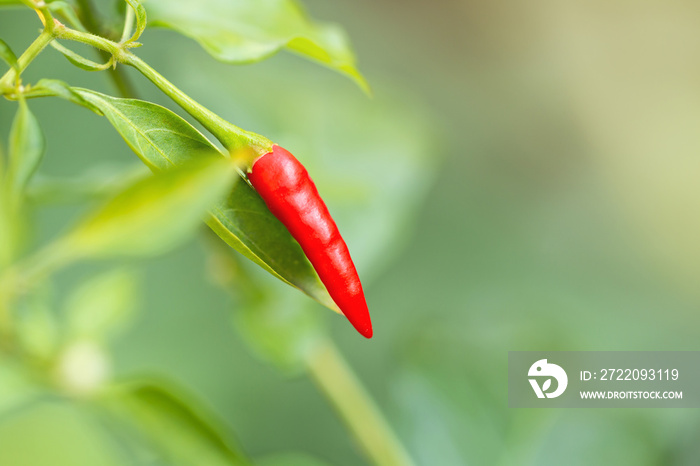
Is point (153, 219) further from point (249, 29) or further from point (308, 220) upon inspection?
point (249, 29)

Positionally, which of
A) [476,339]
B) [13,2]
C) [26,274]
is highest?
[13,2]

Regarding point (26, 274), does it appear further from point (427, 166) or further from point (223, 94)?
point (427, 166)

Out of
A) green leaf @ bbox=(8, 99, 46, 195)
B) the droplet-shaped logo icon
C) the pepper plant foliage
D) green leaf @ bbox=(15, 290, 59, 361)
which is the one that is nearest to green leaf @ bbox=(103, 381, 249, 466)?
the pepper plant foliage

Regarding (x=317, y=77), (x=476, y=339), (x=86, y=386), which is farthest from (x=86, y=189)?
(x=317, y=77)

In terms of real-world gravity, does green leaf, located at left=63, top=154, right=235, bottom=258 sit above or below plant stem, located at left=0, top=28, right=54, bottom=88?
below

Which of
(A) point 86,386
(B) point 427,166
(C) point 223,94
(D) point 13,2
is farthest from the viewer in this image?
(B) point 427,166

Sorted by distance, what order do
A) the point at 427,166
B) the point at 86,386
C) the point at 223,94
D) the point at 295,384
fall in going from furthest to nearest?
the point at 295,384
the point at 427,166
the point at 223,94
the point at 86,386

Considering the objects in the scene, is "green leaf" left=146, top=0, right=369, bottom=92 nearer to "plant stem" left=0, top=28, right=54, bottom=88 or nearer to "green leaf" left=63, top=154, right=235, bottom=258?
"plant stem" left=0, top=28, right=54, bottom=88

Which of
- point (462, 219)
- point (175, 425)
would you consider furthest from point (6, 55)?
point (462, 219)
